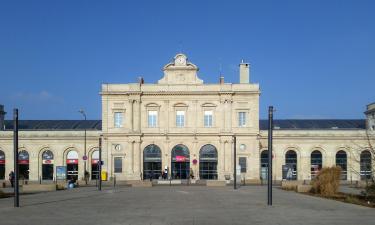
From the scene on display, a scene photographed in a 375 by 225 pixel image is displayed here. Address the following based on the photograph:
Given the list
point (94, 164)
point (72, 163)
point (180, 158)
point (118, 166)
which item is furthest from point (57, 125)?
point (180, 158)

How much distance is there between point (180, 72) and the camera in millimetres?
76688

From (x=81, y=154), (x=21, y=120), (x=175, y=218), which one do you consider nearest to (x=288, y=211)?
(x=175, y=218)

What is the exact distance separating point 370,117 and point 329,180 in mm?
52112

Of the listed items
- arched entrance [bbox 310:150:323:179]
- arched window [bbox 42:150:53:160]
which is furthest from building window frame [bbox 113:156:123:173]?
arched entrance [bbox 310:150:323:179]

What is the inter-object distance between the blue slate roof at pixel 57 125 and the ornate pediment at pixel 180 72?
17.0m

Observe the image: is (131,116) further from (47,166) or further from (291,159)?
(291,159)

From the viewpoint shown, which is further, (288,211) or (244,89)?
(244,89)

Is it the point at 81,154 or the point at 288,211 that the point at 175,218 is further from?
the point at 81,154

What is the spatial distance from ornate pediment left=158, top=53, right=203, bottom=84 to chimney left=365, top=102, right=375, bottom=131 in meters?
26.6

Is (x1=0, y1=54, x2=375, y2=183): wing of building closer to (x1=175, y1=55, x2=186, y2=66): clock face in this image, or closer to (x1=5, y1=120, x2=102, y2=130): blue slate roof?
(x1=175, y1=55, x2=186, y2=66): clock face

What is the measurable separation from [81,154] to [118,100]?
9386 millimetres

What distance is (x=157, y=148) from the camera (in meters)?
76.7

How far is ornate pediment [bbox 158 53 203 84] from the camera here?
7644cm

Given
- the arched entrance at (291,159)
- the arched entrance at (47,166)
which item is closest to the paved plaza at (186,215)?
the arched entrance at (291,159)
